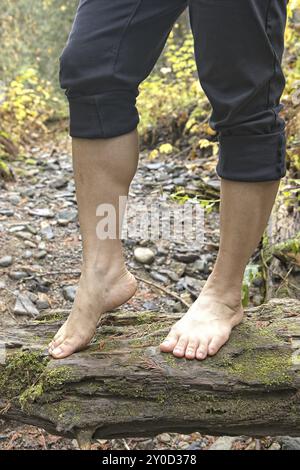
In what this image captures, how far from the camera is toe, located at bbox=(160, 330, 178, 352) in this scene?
1.80 metres

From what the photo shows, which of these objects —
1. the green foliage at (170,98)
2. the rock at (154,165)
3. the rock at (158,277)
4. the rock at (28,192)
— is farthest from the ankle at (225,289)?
the green foliage at (170,98)

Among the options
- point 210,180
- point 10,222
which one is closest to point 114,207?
point 10,222

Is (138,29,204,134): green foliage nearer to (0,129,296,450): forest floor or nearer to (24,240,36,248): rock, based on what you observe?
(0,129,296,450): forest floor

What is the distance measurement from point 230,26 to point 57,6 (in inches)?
396

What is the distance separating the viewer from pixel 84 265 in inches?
71.6

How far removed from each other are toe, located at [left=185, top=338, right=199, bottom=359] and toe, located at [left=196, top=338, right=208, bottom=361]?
0.04 ft

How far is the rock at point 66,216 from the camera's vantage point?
433cm

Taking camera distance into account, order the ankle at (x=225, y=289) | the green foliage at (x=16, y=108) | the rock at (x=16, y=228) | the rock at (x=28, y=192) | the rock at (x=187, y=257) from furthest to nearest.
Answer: the green foliage at (x=16, y=108)
the rock at (x=28, y=192)
the rock at (x=16, y=228)
the rock at (x=187, y=257)
the ankle at (x=225, y=289)

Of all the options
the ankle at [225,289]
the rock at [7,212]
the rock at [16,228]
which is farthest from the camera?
the rock at [7,212]

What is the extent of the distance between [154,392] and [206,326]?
11.8 inches

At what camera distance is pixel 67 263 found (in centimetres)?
366

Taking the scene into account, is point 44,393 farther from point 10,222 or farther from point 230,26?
point 10,222

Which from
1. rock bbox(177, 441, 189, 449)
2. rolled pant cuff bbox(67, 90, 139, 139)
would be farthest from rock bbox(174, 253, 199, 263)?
rolled pant cuff bbox(67, 90, 139, 139)

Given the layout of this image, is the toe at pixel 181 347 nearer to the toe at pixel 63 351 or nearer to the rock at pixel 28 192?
the toe at pixel 63 351
